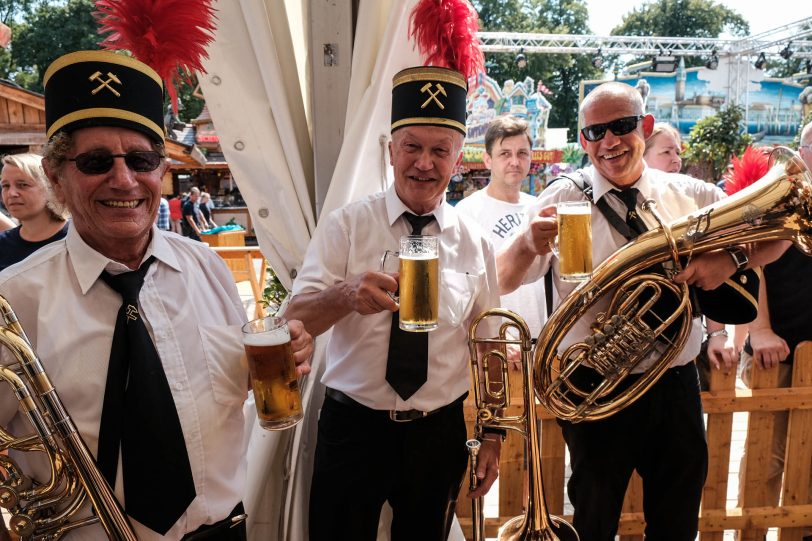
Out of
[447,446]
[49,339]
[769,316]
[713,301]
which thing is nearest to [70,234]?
[49,339]

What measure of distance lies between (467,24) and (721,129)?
1647 cm

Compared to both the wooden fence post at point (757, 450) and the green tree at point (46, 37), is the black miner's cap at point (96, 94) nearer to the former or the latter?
the wooden fence post at point (757, 450)

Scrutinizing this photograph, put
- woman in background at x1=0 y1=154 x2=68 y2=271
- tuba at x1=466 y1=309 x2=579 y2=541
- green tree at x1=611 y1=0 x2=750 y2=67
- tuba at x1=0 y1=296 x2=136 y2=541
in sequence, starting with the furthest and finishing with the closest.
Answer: green tree at x1=611 y1=0 x2=750 y2=67
woman in background at x1=0 y1=154 x2=68 y2=271
tuba at x1=466 y1=309 x2=579 y2=541
tuba at x1=0 y1=296 x2=136 y2=541

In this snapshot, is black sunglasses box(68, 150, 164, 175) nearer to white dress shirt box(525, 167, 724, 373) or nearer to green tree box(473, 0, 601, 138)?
white dress shirt box(525, 167, 724, 373)

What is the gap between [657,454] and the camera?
89.5 inches

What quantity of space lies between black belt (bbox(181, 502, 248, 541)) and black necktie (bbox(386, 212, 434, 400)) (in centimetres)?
69

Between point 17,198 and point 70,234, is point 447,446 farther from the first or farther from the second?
point 17,198

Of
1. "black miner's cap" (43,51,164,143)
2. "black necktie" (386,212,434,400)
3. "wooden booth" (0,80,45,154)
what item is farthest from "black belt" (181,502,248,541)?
"wooden booth" (0,80,45,154)

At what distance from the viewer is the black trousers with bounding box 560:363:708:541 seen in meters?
2.21

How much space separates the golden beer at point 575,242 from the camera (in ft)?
6.29

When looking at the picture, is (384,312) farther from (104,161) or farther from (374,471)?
(104,161)

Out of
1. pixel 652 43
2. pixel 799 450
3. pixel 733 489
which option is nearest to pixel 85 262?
pixel 799 450

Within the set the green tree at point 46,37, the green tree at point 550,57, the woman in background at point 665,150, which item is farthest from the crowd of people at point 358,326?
the green tree at point 46,37

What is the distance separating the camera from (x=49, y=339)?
4.24ft
